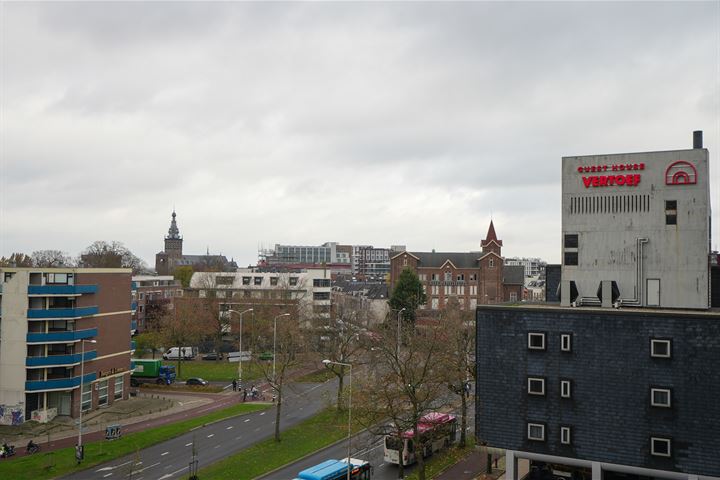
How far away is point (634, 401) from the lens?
109 feet

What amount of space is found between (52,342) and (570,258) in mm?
49975

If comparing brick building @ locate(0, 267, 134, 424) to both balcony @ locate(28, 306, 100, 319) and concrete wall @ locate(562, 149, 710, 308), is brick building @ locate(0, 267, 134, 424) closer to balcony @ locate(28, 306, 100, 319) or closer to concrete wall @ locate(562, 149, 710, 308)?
balcony @ locate(28, 306, 100, 319)

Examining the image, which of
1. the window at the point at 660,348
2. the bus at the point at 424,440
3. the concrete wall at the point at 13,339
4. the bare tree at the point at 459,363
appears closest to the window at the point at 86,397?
the concrete wall at the point at 13,339

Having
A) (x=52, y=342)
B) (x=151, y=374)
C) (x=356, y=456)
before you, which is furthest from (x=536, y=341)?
(x=151, y=374)

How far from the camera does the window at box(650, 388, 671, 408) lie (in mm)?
32281

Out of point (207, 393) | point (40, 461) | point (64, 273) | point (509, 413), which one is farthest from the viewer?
point (207, 393)

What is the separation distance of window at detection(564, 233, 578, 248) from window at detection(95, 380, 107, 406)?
51.7 m

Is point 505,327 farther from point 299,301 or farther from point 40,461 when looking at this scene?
point 299,301

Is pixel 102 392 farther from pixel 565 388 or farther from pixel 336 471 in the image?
pixel 565 388

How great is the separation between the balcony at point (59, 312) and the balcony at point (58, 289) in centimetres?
166

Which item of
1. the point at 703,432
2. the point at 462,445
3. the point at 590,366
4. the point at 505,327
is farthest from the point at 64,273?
the point at 703,432

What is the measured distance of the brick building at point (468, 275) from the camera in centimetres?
12588

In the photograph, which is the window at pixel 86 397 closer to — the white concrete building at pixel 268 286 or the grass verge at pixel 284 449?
the grass verge at pixel 284 449

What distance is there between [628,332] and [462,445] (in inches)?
859
